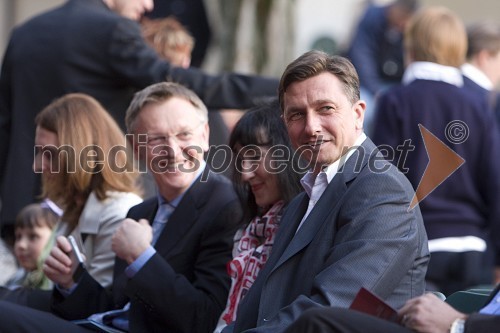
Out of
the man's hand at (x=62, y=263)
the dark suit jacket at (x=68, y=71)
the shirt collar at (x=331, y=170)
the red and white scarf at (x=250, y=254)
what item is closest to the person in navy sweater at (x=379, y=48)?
the dark suit jacket at (x=68, y=71)

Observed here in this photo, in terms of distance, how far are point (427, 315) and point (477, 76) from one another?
4.09 m

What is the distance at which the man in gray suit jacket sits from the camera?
3.45m

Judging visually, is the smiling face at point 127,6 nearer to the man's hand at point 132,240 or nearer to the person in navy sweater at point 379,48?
the man's hand at point 132,240

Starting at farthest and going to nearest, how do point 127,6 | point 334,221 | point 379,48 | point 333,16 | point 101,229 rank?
point 333,16 < point 379,48 < point 127,6 < point 101,229 < point 334,221

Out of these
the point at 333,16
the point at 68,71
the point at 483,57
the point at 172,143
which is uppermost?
the point at 333,16

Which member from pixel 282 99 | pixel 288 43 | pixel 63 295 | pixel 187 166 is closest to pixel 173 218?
pixel 187 166

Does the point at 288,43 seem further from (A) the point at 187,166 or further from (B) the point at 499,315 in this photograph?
(B) the point at 499,315

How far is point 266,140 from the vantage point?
440 centimetres

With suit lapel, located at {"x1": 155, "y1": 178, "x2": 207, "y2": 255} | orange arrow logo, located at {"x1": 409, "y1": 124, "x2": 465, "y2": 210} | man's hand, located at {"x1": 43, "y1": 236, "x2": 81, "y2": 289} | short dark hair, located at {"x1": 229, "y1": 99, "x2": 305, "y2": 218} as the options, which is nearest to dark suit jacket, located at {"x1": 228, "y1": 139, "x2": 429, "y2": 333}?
short dark hair, located at {"x1": 229, "y1": 99, "x2": 305, "y2": 218}

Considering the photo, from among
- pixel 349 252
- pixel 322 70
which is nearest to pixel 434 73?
pixel 322 70

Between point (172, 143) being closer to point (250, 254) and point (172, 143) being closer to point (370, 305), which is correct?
point (250, 254)

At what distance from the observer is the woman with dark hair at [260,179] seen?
4.26 metres

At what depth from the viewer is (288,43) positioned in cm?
947

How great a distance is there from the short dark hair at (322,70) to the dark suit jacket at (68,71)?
2120mm
